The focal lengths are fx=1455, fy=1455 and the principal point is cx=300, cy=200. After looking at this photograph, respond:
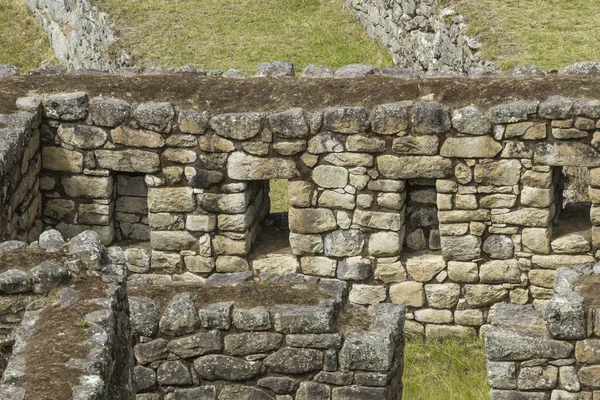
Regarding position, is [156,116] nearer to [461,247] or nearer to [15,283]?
[461,247]

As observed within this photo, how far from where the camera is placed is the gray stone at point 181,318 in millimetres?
10594

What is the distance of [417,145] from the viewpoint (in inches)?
572

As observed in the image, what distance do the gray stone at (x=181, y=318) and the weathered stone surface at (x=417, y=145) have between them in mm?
4518

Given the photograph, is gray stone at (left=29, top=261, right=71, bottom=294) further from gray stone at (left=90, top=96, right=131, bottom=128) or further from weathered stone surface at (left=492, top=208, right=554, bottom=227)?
weathered stone surface at (left=492, top=208, right=554, bottom=227)

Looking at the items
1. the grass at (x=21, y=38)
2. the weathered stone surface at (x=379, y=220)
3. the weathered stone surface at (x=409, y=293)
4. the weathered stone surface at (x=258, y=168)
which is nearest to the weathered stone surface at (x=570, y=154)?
the weathered stone surface at (x=379, y=220)

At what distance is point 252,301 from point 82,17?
755 inches

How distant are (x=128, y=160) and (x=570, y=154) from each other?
4.57 metres

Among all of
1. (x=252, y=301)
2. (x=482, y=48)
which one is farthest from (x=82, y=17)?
(x=252, y=301)

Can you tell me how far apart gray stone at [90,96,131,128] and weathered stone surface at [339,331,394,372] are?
5463mm

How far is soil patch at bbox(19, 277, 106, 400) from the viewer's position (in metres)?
8.21

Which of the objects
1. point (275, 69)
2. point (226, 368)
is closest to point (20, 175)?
point (275, 69)

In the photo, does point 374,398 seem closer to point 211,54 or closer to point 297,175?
point 297,175

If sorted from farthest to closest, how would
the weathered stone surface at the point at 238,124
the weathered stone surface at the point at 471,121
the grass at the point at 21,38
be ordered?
the grass at the point at 21,38, the weathered stone surface at the point at 238,124, the weathered stone surface at the point at 471,121

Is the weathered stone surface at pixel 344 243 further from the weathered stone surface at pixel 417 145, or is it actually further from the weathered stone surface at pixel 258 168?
the weathered stone surface at pixel 417 145
